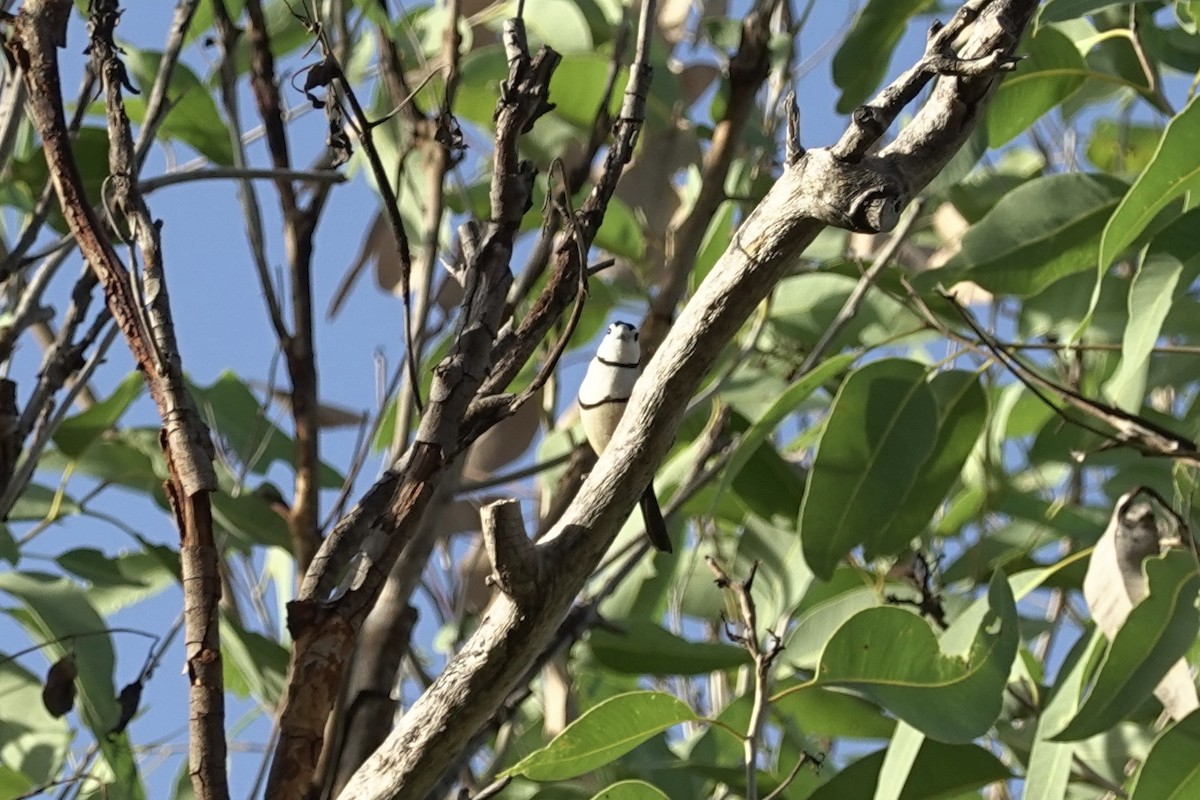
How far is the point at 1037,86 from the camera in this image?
5.31ft

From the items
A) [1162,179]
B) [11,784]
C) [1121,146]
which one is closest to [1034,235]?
[1162,179]

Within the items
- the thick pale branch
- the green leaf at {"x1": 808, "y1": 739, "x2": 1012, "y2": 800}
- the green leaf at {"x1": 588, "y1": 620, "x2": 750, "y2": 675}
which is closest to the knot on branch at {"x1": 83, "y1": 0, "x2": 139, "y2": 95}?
the thick pale branch

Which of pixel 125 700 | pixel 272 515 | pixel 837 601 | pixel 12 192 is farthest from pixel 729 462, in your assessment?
pixel 12 192

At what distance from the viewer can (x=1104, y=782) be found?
61.4 inches

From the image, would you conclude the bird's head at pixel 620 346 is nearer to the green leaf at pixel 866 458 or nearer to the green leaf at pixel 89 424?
the green leaf at pixel 866 458

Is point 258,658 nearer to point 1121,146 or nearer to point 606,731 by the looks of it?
point 606,731

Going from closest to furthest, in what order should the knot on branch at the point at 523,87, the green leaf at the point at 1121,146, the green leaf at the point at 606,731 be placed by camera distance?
the knot on branch at the point at 523,87 < the green leaf at the point at 606,731 < the green leaf at the point at 1121,146

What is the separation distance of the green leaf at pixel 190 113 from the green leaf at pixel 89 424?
9.4 inches

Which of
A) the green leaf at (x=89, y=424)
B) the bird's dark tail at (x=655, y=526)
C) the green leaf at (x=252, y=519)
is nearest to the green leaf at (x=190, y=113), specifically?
the green leaf at (x=89, y=424)

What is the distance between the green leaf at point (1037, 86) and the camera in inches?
63.1

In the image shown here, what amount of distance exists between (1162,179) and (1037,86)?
1.07 ft

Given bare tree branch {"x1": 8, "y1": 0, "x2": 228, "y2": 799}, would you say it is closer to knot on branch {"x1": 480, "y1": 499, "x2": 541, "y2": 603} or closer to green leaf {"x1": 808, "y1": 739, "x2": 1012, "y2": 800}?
knot on branch {"x1": 480, "y1": 499, "x2": 541, "y2": 603}

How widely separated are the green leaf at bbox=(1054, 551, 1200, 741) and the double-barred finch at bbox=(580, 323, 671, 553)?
0.38 metres

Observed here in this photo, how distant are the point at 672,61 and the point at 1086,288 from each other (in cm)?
65
